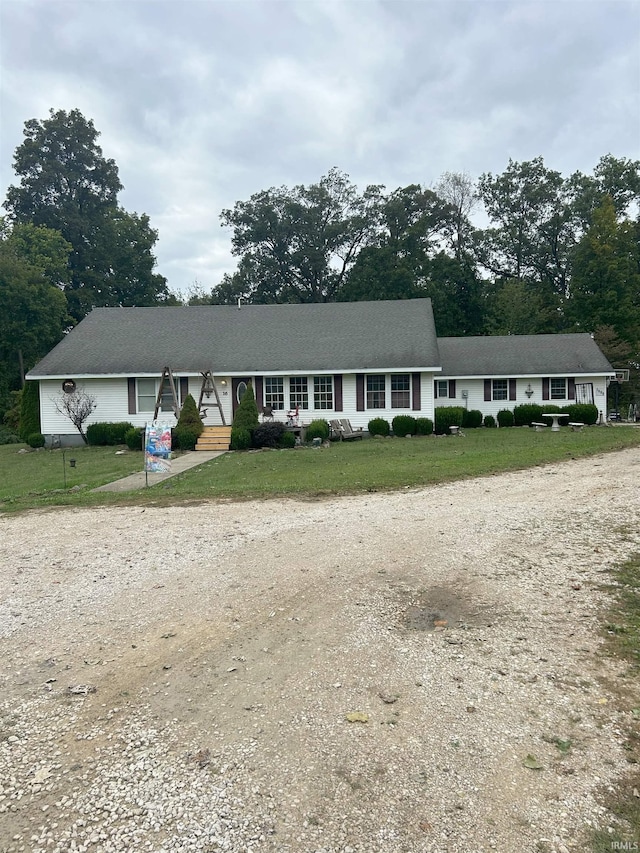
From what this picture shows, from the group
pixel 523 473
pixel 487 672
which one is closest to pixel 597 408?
pixel 523 473

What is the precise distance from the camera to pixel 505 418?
84.5ft

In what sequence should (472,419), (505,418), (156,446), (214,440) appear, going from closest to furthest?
(156,446), (214,440), (505,418), (472,419)

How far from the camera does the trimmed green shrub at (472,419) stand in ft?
84.8

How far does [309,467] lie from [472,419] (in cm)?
1381

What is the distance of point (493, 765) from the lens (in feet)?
9.35

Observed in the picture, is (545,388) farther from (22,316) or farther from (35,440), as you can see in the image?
(22,316)

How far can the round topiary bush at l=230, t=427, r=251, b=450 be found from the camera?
19.1 meters

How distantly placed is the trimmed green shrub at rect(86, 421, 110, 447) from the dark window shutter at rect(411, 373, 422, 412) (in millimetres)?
11520

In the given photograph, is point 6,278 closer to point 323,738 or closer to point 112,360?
point 112,360

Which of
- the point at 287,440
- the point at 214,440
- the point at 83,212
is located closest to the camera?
the point at 287,440

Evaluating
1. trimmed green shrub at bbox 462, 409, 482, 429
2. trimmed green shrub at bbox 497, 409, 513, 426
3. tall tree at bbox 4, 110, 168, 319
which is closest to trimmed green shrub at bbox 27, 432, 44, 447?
trimmed green shrub at bbox 462, 409, 482, 429

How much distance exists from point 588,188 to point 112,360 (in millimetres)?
37171

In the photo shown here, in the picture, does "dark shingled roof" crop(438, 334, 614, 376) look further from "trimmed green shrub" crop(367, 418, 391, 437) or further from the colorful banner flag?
the colorful banner flag

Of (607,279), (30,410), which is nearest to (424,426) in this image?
(30,410)
